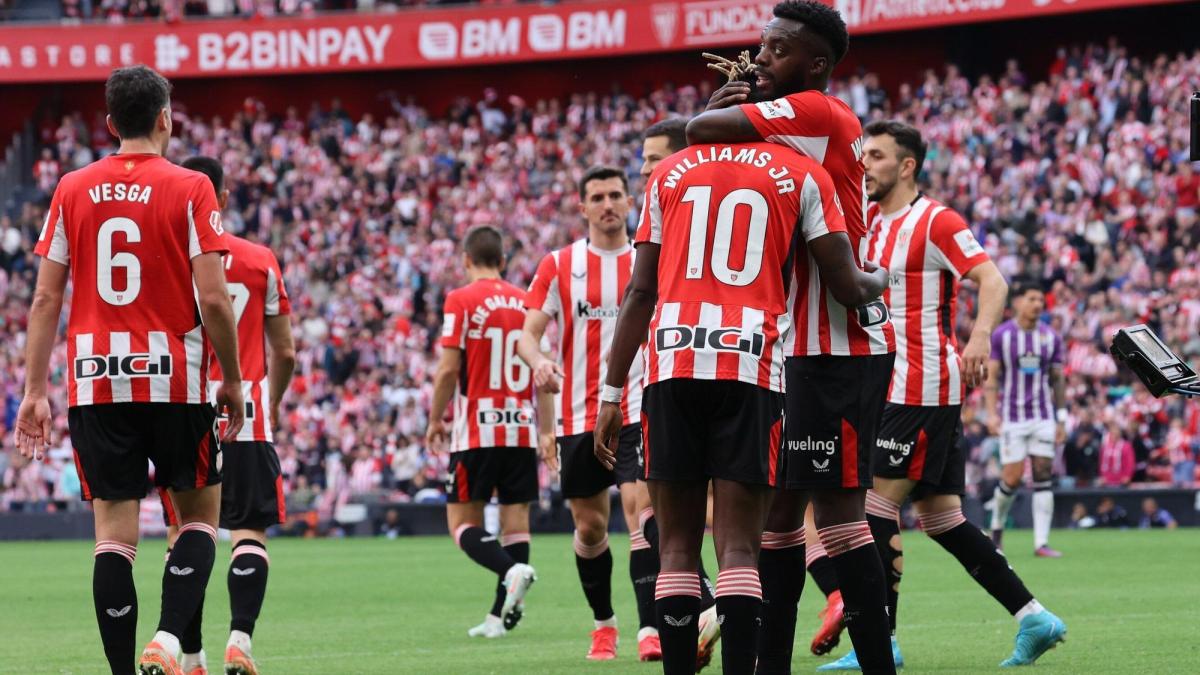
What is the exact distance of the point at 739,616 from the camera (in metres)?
5.43

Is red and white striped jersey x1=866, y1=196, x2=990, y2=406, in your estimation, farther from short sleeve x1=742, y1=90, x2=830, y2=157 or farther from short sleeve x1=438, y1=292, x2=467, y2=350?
short sleeve x1=438, y1=292, x2=467, y2=350

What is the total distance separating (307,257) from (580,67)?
817cm

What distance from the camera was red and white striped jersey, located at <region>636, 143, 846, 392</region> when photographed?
545cm

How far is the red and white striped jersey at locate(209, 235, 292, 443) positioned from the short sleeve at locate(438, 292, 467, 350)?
2.53m

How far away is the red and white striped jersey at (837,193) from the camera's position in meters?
5.71

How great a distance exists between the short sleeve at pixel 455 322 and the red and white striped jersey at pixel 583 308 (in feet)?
4.87

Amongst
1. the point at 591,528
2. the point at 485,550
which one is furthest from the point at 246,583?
the point at 485,550

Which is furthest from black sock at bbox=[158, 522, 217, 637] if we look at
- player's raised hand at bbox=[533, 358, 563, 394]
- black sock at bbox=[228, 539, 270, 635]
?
player's raised hand at bbox=[533, 358, 563, 394]

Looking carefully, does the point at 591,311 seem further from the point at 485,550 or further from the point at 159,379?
the point at 159,379

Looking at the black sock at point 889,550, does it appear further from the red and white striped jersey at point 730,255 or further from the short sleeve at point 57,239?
the short sleeve at point 57,239

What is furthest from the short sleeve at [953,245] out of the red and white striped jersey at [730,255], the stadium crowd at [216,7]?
the stadium crowd at [216,7]

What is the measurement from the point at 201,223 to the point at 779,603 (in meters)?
2.58

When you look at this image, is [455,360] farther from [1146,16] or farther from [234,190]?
[234,190]

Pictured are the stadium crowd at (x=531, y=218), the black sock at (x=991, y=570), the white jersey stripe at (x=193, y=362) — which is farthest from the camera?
the stadium crowd at (x=531, y=218)
